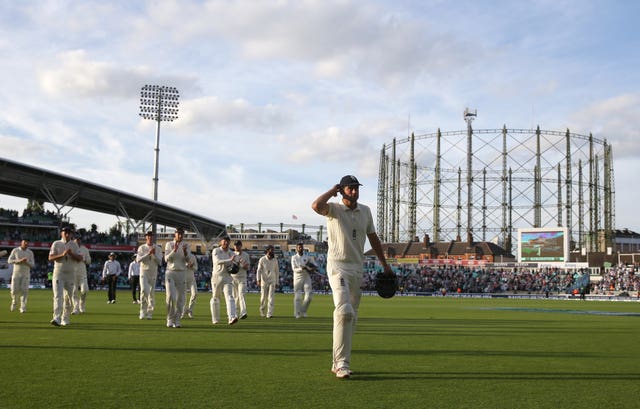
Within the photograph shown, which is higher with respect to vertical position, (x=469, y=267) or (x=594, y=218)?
(x=594, y=218)

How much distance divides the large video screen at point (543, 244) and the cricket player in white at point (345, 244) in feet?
186

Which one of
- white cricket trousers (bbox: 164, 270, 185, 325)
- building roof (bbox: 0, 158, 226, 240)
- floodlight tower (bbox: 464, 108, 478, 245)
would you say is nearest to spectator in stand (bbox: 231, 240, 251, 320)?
white cricket trousers (bbox: 164, 270, 185, 325)

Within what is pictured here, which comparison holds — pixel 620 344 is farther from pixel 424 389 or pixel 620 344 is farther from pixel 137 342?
pixel 137 342

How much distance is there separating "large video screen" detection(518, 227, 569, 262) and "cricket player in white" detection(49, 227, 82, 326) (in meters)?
54.1

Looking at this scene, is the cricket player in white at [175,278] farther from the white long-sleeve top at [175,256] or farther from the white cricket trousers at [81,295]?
the white cricket trousers at [81,295]

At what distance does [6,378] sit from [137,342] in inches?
146

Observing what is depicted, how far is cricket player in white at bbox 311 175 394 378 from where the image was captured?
702 centimetres

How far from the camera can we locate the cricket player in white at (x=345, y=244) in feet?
23.0

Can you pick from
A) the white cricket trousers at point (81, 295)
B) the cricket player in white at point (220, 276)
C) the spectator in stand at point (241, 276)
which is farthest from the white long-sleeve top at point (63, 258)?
the white cricket trousers at point (81, 295)

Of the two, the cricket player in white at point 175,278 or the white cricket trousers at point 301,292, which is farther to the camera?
the white cricket trousers at point 301,292

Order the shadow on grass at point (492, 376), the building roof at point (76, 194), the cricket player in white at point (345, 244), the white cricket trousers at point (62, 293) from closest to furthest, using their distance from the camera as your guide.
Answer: the shadow on grass at point (492, 376) < the cricket player in white at point (345, 244) < the white cricket trousers at point (62, 293) < the building roof at point (76, 194)

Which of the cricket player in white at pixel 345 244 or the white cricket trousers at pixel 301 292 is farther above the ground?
the cricket player in white at pixel 345 244

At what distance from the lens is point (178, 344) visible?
9.66 meters

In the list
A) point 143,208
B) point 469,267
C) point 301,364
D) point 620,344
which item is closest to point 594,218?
point 469,267
